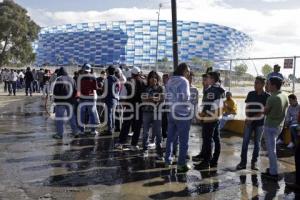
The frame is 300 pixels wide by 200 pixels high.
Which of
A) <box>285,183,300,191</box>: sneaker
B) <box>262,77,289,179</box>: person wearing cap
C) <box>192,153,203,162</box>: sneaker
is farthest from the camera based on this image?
<box>192,153,203,162</box>: sneaker

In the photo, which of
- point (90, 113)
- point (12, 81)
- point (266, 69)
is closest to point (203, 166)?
point (90, 113)

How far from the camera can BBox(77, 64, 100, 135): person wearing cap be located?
11.4 meters

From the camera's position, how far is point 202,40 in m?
160

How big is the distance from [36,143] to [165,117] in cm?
319

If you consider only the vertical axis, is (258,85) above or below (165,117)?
above

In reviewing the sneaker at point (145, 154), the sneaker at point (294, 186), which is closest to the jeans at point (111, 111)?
the sneaker at point (145, 154)

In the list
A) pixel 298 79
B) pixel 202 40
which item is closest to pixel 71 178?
pixel 298 79

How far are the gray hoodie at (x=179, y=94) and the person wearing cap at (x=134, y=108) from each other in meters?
1.86

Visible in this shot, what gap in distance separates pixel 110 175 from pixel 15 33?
147 ft

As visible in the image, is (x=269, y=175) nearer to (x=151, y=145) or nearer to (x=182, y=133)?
(x=182, y=133)

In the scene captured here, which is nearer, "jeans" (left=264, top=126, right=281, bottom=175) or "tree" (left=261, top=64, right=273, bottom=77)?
"jeans" (left=264, top=126, right=281, bottom=175)

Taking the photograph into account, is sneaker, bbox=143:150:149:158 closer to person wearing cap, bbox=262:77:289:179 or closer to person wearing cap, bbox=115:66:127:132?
person wearing cap, bbox=115:66:127:132

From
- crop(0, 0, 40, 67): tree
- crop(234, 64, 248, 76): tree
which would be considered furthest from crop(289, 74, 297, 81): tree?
crop(0, 0, 40, 67): tree

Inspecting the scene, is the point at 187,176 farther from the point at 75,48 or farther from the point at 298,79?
the point at 75,48
